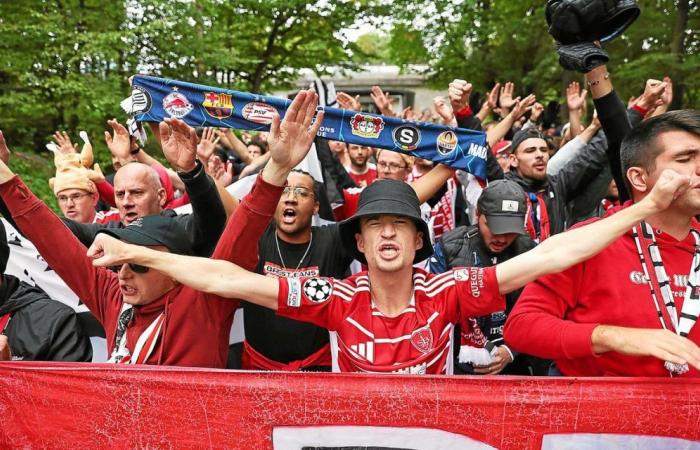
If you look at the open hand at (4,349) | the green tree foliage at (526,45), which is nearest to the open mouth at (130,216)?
the open hand at (4,349)

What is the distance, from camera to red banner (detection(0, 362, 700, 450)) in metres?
2.50

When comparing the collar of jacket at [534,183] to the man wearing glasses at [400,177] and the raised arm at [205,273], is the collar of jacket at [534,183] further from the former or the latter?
the raised arm at [205,273]

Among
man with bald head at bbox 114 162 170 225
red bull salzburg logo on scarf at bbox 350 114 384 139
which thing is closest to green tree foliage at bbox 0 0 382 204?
man with bald head at bbox 114 162 170 225

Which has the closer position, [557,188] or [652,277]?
[652,277]

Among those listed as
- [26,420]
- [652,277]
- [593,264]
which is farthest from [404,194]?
[26,420]

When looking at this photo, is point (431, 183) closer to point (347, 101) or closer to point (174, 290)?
point (347, 101)

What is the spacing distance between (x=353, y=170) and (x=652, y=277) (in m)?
5.25

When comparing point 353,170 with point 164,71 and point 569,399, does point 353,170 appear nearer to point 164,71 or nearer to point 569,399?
point 569,399

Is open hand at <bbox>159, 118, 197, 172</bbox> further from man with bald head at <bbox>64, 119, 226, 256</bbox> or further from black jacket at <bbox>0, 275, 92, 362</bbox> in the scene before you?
black jacket at <bbox>0, 275, 92, 362</bbox>

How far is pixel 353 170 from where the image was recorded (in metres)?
7.58

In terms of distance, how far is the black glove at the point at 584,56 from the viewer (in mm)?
3193

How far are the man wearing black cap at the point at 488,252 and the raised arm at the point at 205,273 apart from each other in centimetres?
144

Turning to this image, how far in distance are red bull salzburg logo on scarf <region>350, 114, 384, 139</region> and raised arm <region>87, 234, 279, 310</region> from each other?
1.77 metres

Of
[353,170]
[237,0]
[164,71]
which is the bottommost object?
[353,170]
